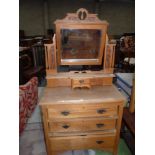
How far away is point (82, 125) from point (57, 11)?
6.85 meters

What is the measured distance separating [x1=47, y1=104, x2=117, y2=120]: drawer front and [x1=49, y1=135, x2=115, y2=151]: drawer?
0.23 m

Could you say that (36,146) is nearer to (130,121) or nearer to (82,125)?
(82,125)

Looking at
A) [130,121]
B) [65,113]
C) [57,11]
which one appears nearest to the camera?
[65,113]

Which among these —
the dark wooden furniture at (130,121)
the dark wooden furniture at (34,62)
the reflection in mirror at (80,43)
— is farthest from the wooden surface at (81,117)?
the dark wooden furniture at (34,62)

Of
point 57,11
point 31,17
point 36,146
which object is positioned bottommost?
point 36,146

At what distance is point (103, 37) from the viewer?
Result: 148cm

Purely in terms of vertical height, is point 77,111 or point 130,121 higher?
point 77,111

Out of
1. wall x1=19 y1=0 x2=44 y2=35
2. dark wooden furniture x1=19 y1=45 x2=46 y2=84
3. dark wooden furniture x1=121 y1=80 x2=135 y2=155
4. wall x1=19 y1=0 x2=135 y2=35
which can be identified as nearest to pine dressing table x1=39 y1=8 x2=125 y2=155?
dark wooden furniture x1=121 y1=80 x2=135 y2=155

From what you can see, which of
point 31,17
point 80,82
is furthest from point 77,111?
point 31,17

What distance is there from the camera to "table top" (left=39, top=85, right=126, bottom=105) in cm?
130

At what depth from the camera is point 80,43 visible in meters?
1.51
